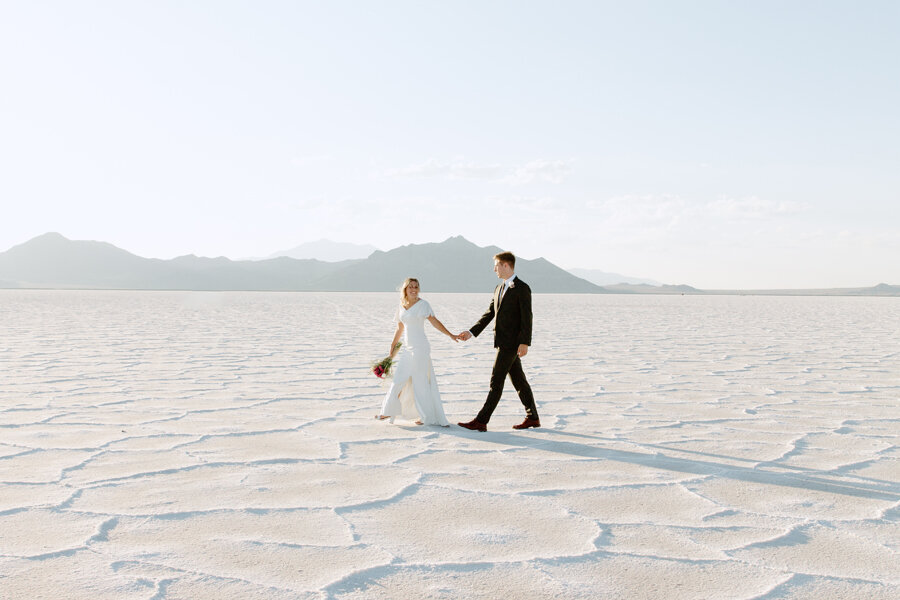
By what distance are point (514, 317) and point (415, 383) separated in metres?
0.85

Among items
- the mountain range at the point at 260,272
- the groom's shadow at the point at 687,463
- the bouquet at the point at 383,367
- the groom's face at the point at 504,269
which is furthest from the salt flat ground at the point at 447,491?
the mountain range at the point at 260,272

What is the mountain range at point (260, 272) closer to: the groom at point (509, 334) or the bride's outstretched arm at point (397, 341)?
the bride's outstretched arm at point (397, 341)

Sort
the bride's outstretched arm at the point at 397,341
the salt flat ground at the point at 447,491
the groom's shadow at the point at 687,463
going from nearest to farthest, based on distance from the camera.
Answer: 1. the salt flat ground at the point at 447,491
2. the groom's shadow at the point at 687,463
3. the bride's outstretched arm at the point at 397,341

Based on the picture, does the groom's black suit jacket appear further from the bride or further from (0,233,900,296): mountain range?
(0,233,900,296): mountain range

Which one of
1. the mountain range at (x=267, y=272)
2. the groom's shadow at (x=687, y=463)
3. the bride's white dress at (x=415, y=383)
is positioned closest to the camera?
the groom's shadow at (x=687, y=463)

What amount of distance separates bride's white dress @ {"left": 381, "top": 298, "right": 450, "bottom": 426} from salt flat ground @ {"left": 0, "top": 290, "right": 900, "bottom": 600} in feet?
0.50

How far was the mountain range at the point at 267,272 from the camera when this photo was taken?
533 feet

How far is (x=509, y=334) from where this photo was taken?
525 cm

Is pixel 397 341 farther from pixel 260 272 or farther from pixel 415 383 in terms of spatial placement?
pixel 260 272

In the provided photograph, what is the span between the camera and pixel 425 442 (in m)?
4.96

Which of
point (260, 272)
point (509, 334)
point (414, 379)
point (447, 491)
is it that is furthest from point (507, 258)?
point (260, 272)

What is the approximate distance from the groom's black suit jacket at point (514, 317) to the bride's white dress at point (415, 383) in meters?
0.50

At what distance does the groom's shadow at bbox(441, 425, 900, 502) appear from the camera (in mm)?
3871

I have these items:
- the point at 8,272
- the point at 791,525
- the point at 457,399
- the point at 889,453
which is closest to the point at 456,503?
the point at 791,525
